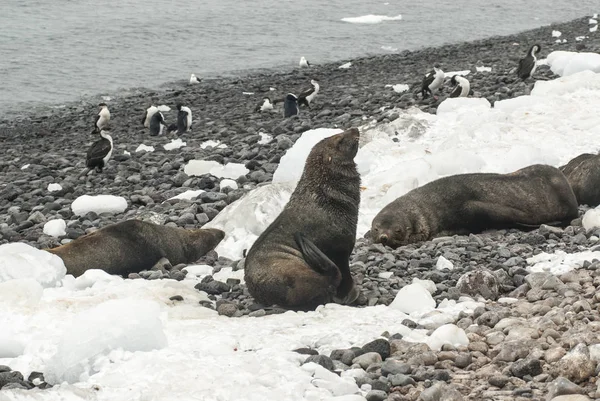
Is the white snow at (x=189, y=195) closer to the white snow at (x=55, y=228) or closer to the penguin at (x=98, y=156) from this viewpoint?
the white snow at (x=55, y=228)

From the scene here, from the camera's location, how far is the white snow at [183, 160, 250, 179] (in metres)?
11.4

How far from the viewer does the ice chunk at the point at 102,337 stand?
4.97 m

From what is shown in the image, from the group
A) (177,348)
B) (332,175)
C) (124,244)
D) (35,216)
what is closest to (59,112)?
(35,216)

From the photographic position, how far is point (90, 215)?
33.6 feet

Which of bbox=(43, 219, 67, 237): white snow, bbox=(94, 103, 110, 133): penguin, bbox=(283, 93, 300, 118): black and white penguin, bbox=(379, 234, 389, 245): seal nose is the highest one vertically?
bbox=(379, 234, 389, 245): seal nose

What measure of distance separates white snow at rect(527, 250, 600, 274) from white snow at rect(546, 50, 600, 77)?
850 cm

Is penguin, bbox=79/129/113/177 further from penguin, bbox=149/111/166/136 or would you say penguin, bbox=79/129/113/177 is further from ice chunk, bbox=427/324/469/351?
ice chunk, bbox=427/324/469/351

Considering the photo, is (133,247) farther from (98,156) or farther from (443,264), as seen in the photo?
(98,156)

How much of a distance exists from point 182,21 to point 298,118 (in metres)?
22.1

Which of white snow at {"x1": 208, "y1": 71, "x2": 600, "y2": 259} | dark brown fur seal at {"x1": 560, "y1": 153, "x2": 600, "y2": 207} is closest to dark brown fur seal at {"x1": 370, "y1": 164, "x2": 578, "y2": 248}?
dark brown fur seal at {"x1": 560, "y1": 153, "x2": 600, "y2": 207}

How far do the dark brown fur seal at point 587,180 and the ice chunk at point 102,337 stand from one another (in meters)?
5.47

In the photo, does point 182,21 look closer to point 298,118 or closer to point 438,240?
point 298,118

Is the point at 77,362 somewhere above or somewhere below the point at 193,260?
above

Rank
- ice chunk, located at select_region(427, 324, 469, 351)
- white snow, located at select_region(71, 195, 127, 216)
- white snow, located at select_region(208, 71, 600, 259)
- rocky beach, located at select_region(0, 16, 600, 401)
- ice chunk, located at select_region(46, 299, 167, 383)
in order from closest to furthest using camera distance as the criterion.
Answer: rocky beach, located at select_region(0, 16, 600, 401), ice chunk, located at select_region(46, 299, 167, 383), ice chunk, located at select_region(427, 324, 469, 351), white snow, located at select_region(208, 71, 600, 259), white snow, located at select_region(71, 195, 127, 216)
